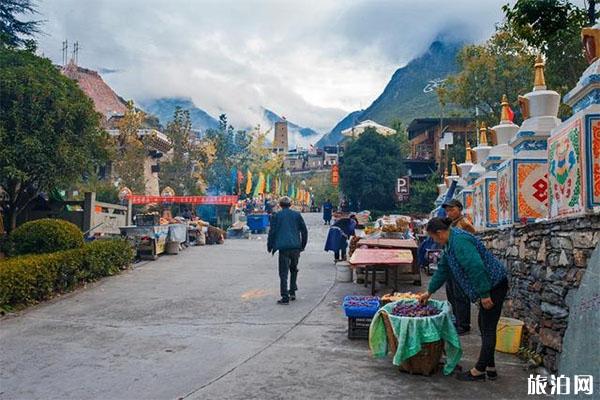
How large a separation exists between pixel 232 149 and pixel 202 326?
157 ft

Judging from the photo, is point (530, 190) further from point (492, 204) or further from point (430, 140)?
point (430, 140)

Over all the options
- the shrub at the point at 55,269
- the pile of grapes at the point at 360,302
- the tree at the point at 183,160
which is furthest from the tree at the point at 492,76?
the pile of grapes at the point at 360,302

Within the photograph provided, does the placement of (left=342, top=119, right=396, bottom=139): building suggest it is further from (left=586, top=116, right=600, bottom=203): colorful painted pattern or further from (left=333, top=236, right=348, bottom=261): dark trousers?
(left=586, top=116, right=600, bottom=203): colorful painted pattern

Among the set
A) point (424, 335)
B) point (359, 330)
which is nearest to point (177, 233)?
point (359, 330)

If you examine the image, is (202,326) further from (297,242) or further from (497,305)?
(497,305)

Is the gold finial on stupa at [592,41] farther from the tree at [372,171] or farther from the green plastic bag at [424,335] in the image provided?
the tree at [372,171]

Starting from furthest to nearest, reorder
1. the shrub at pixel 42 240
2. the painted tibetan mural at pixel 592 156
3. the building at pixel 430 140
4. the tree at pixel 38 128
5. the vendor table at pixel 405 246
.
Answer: the building at pixel 430 140 < the tree at pixel 38 128 < the shrub at pixel 42 240 < the vendor table at pixel 405 246 < the painted tibetan mural at pixel 592 156

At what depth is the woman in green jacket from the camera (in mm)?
4891

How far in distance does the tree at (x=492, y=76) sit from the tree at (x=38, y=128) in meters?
18.7

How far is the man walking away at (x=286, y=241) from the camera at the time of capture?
9.11 m

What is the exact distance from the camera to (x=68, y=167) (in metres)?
15.5

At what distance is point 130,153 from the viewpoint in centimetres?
3156

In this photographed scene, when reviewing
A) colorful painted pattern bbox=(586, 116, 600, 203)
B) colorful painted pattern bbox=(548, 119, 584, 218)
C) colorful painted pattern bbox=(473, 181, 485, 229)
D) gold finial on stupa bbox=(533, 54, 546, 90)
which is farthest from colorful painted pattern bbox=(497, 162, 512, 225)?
colorful painted pattern bbox=(586, 116, 600, 203)

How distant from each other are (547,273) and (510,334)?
35.3 inches
